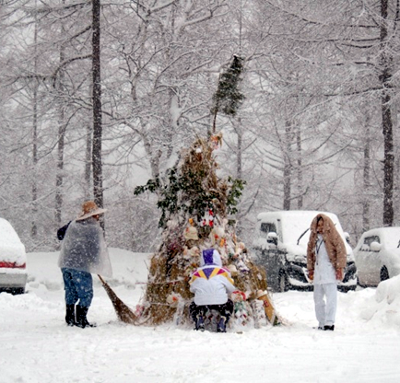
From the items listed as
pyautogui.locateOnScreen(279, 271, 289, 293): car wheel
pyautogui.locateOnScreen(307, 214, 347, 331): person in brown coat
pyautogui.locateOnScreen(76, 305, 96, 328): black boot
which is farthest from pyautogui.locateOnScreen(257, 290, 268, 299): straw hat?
pyautogui.locateOnScreen(279, 271, 289, 293): car wheel

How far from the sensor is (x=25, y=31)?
25.0 metres

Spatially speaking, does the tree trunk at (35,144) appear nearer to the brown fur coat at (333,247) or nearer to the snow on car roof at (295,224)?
the snow on car roof at (295,224)

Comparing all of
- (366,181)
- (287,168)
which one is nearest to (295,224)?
(287,168)

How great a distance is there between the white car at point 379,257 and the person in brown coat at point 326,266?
576cm

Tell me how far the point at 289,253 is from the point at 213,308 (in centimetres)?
608

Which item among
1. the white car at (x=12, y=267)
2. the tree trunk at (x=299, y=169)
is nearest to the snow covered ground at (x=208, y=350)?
the white car at (x=12, y=267)

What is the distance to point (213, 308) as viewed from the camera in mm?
8352

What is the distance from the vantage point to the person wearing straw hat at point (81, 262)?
9.04 m

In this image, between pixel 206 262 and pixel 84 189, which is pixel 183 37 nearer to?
pixel 84 189

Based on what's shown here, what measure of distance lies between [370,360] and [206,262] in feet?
10.0

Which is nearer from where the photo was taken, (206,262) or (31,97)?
(206,262)

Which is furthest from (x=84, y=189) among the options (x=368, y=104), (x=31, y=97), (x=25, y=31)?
(x=368, y=104)

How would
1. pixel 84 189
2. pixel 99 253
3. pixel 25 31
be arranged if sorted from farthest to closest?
pixel 84 189 < pixel 25 31 < pixel 99 253

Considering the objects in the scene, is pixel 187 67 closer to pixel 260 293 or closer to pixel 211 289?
pixel 260 293
